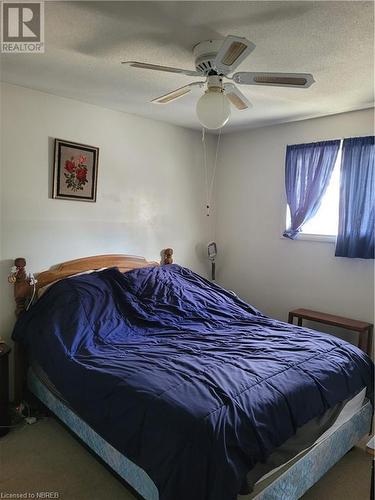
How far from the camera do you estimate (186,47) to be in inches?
78.2

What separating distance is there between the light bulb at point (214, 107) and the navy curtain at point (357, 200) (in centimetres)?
177

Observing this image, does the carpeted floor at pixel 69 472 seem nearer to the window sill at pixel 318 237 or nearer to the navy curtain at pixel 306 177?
the window sill at pixel 318 237

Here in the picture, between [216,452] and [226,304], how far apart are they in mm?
1805

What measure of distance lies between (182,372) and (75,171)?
1990 millimetres

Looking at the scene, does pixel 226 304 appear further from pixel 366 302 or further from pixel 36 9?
pixel 36 9

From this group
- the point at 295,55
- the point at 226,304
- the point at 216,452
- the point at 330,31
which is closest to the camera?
the point at 216,452

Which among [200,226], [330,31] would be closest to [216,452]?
[330,31]

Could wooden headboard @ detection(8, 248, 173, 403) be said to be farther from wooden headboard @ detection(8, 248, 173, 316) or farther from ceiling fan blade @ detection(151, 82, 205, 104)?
ceiling fan blade @ detection(151, 82, 205, 104)

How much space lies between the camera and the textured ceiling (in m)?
1.63

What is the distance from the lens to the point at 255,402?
164 cm

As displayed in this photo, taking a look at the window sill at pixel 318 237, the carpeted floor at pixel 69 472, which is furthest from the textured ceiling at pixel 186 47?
the carpeted floor at pixel 69 472

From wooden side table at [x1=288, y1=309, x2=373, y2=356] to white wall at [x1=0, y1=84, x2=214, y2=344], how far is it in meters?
1.39

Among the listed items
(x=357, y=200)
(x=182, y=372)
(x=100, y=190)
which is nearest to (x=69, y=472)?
(x=182, y=372)

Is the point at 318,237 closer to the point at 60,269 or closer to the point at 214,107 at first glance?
the point at 214,107
